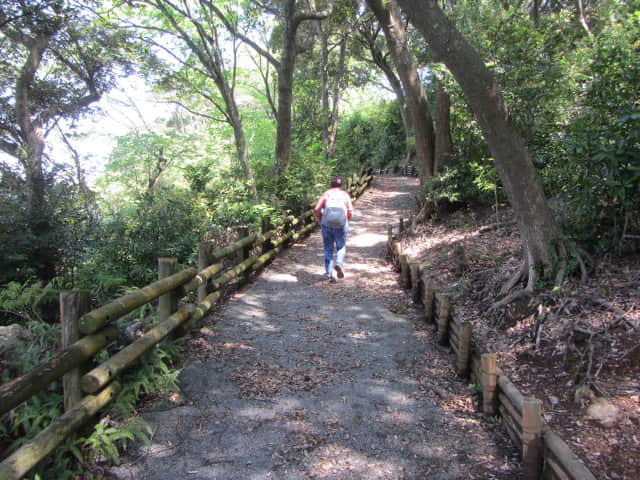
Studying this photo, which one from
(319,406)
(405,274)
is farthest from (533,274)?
(319,406)

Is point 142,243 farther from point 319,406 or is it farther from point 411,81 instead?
point 411,81

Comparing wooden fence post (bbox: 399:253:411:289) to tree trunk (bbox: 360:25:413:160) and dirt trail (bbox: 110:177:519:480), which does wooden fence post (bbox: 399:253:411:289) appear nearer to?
dirt trail (bbox: 110:177:519:480)

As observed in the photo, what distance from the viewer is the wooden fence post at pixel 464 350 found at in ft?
13.4

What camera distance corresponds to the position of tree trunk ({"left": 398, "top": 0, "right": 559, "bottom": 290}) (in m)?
4.71

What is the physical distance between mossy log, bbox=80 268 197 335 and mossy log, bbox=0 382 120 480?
0.50 meters

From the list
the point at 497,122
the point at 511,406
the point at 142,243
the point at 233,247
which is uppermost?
the point at 497,122

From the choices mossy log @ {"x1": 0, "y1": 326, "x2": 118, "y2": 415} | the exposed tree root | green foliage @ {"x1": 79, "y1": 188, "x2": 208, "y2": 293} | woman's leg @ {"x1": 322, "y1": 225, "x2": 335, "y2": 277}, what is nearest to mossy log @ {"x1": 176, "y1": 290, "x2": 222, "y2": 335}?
green foliage @ {"x1": 79, "y1": 188, "x2": 208, "y2": 293}

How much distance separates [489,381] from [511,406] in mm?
293

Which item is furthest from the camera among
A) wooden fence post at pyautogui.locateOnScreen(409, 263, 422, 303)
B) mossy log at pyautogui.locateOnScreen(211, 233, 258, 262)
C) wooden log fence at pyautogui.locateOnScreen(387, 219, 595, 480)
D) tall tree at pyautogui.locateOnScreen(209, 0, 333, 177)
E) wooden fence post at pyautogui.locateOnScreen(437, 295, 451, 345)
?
tall tree at pyautogui.locateOnScreen(209, 0, 333, 177)

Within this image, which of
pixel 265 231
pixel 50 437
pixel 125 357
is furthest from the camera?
pixel 265 231

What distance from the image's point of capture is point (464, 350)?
415 cm

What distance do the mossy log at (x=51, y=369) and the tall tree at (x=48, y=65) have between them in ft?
32.7

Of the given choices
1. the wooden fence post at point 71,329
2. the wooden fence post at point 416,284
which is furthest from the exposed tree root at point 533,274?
the wooden fence post at point 71,329

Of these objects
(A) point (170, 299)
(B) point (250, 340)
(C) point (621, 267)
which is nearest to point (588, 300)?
(C) point (621, 267)
